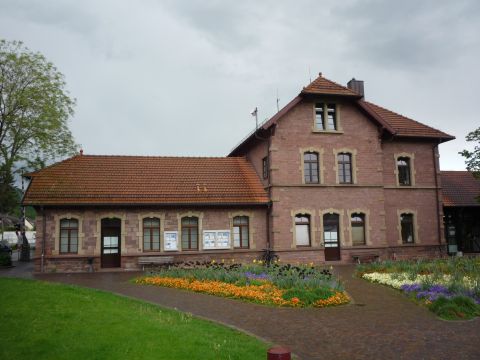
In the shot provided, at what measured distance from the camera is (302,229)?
23.0m

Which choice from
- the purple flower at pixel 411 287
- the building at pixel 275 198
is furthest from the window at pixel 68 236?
the purple flower at pixel 411 287

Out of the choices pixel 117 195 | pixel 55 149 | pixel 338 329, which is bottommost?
pixel 338 329

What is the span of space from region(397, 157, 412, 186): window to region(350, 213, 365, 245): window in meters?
3.65

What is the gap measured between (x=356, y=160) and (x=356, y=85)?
269 inches

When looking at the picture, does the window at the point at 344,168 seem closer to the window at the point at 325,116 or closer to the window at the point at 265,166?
the window at the point at 325,116

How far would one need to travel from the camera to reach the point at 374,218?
2386 centimetres

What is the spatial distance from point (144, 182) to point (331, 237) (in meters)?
10.2

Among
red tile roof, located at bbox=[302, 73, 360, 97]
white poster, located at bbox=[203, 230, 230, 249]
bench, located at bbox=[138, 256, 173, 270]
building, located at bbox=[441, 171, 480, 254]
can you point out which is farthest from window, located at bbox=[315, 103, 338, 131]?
bench, located at bbox=[138, 256, 173, 270]

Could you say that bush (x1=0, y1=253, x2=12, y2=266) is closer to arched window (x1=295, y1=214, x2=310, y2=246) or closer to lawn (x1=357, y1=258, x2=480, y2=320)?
arched window (x1=295, y1=214, x2=310, y2=246)

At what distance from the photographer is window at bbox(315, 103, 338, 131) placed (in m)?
24.0

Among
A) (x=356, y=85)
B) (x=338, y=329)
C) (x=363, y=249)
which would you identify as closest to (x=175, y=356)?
(x=338, y=329)

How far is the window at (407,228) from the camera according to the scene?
82.5 feet

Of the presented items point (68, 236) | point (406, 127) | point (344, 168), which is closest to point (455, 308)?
point (344, 168)

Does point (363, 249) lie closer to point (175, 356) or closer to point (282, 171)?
point (282, 171)
